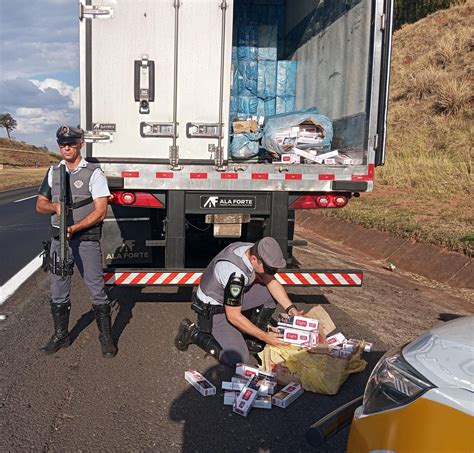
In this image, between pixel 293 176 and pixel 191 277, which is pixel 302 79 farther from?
pixel 191 277

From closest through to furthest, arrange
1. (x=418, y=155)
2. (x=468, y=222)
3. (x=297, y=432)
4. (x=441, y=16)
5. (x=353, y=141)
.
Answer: (x=297, y=432) → (x=353, y=141) → (x=468, y=222) → (x=418, y=155) → (x=441, y=16)

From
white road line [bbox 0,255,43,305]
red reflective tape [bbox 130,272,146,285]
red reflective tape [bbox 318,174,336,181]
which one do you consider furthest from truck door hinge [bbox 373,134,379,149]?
white road line [bbox 0,255,43,305]

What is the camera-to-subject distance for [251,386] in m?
3.86

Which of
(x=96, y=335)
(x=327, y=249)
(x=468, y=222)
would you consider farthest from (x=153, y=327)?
(x=468, y=222)

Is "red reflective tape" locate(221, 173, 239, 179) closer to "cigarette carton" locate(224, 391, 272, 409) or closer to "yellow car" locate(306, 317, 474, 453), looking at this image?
"cigarette carton" locate(224, 391, 272, 409)

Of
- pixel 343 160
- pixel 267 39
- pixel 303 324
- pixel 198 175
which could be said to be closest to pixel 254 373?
pixel 303 324

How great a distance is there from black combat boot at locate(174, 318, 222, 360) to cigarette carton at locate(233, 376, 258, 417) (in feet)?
2.40

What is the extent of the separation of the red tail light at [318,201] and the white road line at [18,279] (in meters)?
3.44

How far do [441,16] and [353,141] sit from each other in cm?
2524

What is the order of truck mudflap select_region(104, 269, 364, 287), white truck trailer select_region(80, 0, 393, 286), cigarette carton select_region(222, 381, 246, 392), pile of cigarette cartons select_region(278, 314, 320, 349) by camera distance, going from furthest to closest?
truck mudflap select_region(104, 269, 364, 287) < white truck trailer select_region(80, 0, 393, 286) < pile of cigarette cartons select_region(278, 314, 320, 349) < cigarette carton select_region(222, 381, 246, 392)

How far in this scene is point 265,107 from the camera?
819 cm

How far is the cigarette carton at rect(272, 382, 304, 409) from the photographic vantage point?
12.2 ft

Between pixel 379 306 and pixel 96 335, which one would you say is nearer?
pixel 96 335

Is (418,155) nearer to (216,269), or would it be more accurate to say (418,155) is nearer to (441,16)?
(216,269)
